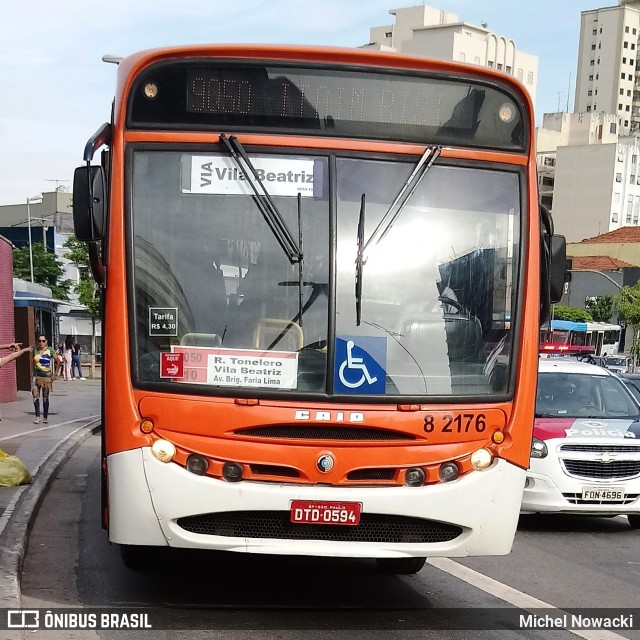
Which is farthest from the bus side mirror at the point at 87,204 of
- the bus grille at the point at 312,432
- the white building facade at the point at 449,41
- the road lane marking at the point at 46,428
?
the white building facade at the point at 449,41

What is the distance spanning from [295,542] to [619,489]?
5713 mm

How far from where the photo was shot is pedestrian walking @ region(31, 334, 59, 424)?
74.4 ft

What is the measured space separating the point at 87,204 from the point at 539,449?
619 centimetres

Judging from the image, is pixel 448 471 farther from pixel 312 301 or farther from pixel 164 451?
pixel 164 451

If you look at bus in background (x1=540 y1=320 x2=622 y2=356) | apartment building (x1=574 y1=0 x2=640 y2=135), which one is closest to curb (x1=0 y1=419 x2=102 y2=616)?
bus in background (x1=540 y1=320 x2=622 y2=356)

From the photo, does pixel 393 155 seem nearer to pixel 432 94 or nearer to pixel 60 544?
pixel 432 94

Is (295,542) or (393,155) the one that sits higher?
(393,155)

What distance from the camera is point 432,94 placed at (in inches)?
265

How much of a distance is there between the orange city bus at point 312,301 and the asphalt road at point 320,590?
553mm

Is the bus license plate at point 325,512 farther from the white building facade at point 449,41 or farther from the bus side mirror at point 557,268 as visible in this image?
the white building facade at point 449,41

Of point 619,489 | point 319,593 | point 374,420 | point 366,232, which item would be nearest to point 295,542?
point 374,420

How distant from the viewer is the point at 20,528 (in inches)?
354

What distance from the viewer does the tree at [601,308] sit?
85938 millimetres

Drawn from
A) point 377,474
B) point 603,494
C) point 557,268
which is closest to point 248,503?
point 377,474
